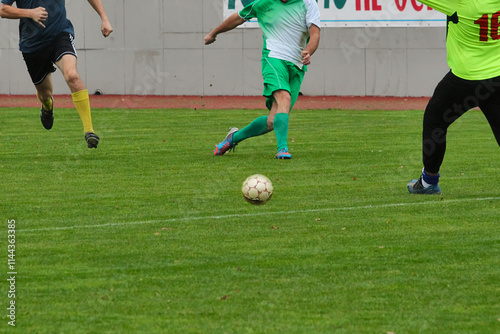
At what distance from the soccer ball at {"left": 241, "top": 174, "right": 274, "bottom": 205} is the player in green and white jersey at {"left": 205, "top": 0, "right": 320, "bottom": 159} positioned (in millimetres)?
3566

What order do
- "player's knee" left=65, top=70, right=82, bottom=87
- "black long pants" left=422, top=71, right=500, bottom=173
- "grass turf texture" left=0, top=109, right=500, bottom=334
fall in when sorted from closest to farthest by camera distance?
1. "grass turf texture" left=0, top=109, right=500, bottom=334
2. "black long pants" left=422, top=71, right=500, bottom=173
3. "player's knee" left=65, top=70, right=82, bottom=87

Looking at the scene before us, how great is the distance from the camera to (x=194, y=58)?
24734mm

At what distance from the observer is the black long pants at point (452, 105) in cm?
791

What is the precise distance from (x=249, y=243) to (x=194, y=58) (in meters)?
18.7

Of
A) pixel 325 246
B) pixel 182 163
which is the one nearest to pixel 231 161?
pixel 182 163

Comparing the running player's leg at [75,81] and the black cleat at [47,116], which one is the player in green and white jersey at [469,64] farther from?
the black cleat at [47,116]

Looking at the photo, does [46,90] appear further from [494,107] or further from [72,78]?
[494,107]

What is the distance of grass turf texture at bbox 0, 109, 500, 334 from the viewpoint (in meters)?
4.73

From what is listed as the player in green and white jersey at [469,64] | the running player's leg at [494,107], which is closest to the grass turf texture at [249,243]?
the running player's leg at [494,107]

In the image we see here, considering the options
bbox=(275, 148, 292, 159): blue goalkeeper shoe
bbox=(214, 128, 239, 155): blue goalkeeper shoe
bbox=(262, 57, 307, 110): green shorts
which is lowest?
bbox=(214, 128, 239, 155): blue goalkeeper shoe

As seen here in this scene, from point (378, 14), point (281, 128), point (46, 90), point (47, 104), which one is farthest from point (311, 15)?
point (378, 14)

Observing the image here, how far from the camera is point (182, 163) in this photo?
11.0 m

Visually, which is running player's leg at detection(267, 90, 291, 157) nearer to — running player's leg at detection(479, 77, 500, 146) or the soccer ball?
the soccer ball

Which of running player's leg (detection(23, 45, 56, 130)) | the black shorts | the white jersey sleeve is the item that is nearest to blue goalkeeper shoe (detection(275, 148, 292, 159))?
the white jersey sleeve
